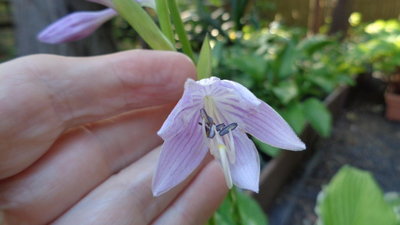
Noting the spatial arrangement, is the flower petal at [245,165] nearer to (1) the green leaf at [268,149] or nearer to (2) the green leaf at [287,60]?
(1) the green leaf at [268,149]

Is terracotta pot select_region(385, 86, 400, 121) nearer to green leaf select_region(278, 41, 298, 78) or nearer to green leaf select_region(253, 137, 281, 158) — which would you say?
green leaf select_region(278, 41, 298, 78)

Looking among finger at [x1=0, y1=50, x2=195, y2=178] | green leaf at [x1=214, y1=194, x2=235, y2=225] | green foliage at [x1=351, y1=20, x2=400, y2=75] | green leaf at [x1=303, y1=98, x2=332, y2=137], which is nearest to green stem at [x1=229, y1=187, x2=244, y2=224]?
finger at [x1=0, y1=50, x2=195, y2=178]

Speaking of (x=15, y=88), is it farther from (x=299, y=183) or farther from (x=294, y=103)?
(x=299, y=183)

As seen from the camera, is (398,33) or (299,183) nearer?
(299,183)

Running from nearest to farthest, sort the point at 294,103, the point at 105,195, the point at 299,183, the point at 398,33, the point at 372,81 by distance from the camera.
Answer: the point at 105,195 < the point at 294,103 < the point at 299,183 < the point at 398,33 < the point at 372,81

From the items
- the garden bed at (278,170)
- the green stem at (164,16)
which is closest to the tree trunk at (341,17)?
the garden bed at (278,170)

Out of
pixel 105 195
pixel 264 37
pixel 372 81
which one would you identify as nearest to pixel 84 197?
pixel 105 195

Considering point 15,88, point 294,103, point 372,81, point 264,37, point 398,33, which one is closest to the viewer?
point 15,88
